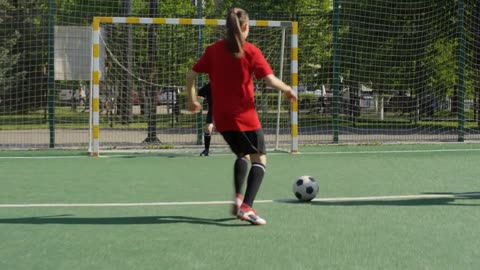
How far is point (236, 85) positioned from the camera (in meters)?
5.51

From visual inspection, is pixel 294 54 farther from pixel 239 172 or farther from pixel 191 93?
pixel 239 172

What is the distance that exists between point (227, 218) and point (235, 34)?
163cm

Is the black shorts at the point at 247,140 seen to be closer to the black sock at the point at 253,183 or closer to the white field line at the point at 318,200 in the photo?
the black sock at the point at 253,183

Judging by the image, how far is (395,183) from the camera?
8.04 metres

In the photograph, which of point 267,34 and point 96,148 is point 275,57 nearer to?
point 267,34

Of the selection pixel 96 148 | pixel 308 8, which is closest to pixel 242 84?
pixel 96 148

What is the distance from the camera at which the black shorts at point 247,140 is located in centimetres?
555

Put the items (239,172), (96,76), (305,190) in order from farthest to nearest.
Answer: (96,76) < (305,190) < (239,172)

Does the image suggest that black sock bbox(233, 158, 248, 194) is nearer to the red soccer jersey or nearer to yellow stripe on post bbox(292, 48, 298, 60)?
the red soccer jersey

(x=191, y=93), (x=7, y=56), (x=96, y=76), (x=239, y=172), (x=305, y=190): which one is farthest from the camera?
(x=7, y=56)

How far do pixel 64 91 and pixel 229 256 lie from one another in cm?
1323

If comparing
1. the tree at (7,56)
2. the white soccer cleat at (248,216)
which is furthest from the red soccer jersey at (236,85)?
the tree at (7,56)

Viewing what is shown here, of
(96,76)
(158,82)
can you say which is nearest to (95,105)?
(96,76)

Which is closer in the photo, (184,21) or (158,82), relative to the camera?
(184,21)
